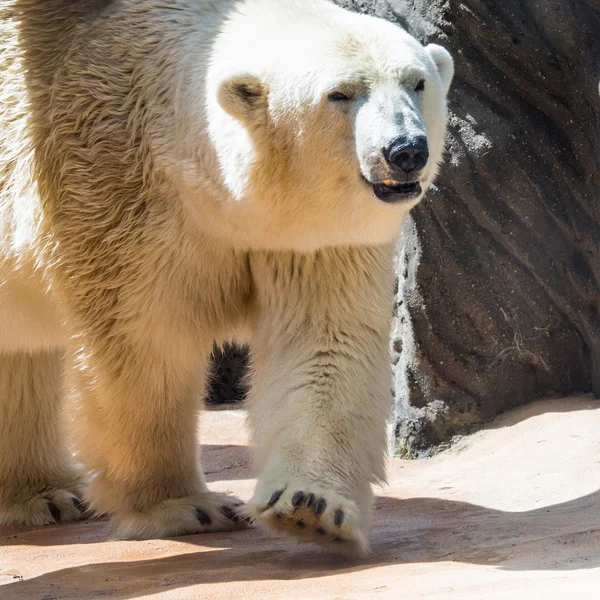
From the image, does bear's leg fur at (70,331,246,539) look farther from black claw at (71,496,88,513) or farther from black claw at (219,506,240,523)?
black claw at (71,496,88,513)

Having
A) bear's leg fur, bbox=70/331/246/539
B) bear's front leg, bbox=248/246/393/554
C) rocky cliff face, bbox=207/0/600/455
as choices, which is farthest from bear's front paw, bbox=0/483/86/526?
rocky cliff face, bbox=207/0/600/455

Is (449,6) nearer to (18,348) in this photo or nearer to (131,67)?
(131,67)

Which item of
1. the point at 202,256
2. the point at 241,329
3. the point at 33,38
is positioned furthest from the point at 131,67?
the point at 241,329

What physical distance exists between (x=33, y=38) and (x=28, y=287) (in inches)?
41.2

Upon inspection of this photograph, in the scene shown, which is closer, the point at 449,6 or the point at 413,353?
the point at 449,6

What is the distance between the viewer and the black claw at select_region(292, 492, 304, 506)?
3674mm

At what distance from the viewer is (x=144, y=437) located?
4473mm

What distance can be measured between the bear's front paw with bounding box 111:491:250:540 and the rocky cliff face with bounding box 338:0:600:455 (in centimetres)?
162

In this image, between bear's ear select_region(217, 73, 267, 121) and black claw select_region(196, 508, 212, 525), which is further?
black claw select_region(196, 508, 212, 525)

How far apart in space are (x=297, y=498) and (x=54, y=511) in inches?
84.3

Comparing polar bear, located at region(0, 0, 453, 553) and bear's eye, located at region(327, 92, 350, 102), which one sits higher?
bear's eye, located at region(327, 92, 350, 102)

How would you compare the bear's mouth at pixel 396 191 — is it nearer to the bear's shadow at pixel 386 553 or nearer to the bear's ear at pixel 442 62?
the bear's ear at pixel 442 62

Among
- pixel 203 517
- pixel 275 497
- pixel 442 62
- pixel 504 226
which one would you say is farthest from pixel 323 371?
pixel 504 226

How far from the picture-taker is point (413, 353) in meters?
5.96
